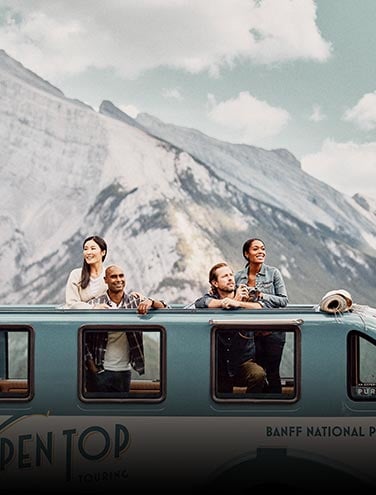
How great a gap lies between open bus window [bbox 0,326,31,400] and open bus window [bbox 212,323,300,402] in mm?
1429

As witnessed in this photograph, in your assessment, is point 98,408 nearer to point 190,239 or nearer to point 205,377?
point 205,377

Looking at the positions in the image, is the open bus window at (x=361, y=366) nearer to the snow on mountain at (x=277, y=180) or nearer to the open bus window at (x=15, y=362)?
the open bus window at (x=15, y=362)

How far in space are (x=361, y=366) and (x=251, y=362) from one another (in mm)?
824

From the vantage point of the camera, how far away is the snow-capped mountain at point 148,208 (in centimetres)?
5228

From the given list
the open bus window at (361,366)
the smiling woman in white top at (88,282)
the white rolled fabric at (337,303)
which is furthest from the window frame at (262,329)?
the smiling woman in white top at (88,282)

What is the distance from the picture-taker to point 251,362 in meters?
6.71

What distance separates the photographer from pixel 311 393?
6.68m

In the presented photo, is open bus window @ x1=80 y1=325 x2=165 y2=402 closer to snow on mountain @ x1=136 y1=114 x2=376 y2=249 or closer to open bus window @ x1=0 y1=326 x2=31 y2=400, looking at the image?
open bus window @ x1=0 y1=326 x2=31 y2=400

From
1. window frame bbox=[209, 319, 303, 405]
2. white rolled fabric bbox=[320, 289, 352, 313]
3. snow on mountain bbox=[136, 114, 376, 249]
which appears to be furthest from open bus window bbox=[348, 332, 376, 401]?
snow on mountain bbox=[136, 114, 376, 249]

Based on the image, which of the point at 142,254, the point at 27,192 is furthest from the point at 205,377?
the point at 27,192

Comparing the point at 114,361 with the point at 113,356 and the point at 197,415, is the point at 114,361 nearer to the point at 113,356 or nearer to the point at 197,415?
the point at 113,356

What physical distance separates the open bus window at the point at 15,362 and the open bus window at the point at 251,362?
143 cm

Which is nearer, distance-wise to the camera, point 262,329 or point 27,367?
point 262,329

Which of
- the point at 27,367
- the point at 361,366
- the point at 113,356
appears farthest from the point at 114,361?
the point at 361,366
